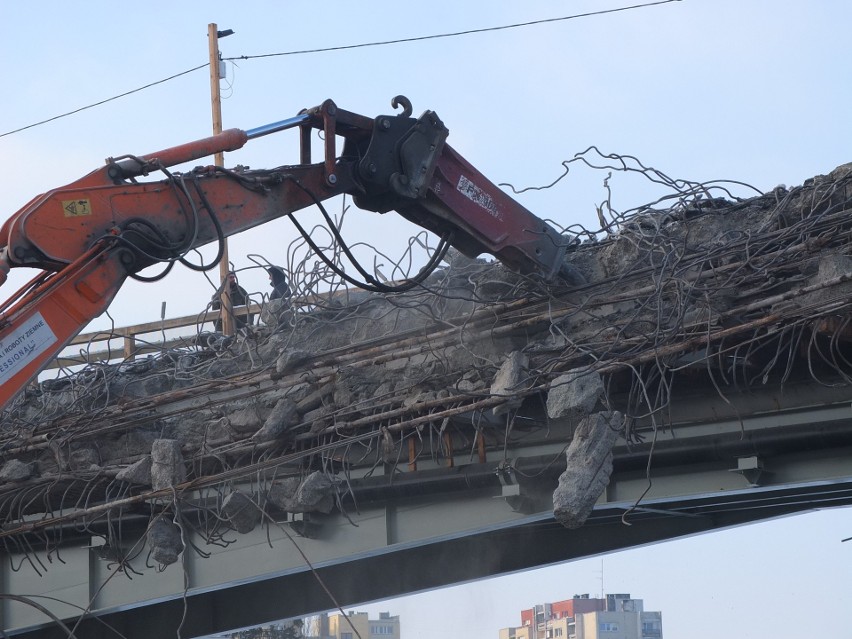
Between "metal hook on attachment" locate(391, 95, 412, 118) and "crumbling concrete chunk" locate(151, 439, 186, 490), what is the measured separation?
3888mm

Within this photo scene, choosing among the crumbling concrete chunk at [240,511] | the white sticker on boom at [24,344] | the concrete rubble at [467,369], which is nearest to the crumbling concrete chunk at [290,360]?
the concrete rubble at [467,369]

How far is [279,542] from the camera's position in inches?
408

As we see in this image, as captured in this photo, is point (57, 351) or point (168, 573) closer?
point (57, 351)

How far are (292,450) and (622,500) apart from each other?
3.03 meters

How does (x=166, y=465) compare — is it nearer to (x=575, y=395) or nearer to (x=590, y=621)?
(x=575, y=395)

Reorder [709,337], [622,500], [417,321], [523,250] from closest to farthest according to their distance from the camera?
[709,337] → [622,500] → [523,250] → [417,321]

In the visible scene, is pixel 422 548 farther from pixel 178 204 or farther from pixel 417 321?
pixel 178 204

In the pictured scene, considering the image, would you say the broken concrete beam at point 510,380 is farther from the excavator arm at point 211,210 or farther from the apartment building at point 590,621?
the apartment building at point 590,621

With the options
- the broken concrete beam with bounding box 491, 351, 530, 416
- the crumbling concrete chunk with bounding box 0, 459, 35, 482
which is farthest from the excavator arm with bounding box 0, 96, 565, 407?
the crumbling concrete chunk with bounding box 0, 459, 35, 482

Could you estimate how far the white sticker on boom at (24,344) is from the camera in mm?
6898

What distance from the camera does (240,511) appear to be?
393 inches

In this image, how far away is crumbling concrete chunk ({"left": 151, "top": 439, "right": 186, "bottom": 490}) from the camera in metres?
10.2

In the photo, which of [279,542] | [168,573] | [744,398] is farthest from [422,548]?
[744,398]

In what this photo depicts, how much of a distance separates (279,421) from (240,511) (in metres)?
0.92
